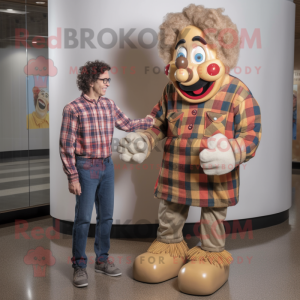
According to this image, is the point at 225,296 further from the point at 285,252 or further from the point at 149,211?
the point at 149,211

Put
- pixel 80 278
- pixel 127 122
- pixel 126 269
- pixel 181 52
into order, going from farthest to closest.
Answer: pixel 126 269 → pixel 127 122 → pixel 80 278 → pixel 181 52

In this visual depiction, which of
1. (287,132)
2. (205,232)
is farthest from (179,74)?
(287,132)

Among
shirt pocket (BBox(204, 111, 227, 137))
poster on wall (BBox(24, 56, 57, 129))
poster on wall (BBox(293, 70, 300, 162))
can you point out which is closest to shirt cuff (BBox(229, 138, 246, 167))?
shirt pocket (BBox(204, 111, 227, 137))

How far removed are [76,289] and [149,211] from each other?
109 centimetres

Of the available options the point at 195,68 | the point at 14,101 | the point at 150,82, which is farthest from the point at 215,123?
the point at 14,101

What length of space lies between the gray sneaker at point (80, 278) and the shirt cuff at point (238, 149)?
3.74 feet

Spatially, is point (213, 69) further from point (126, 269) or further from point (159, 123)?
point (126, 269)

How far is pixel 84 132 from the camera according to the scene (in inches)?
93.1

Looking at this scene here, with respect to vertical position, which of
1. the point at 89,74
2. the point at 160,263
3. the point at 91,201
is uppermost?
the point at 89,74

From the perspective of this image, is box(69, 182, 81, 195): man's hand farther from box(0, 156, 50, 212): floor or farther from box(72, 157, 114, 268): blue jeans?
box(0, 156, 50, 212): floor

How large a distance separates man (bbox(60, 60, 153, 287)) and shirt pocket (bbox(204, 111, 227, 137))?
1.90ft

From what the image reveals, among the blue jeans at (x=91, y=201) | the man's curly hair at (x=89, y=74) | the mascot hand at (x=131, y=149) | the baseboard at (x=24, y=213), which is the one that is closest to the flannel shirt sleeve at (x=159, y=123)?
the mascot hand at (x=131, y=149)

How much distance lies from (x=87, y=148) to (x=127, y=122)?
0.36 metres

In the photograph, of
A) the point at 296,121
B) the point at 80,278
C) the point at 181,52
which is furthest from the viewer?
the point at 296,121
